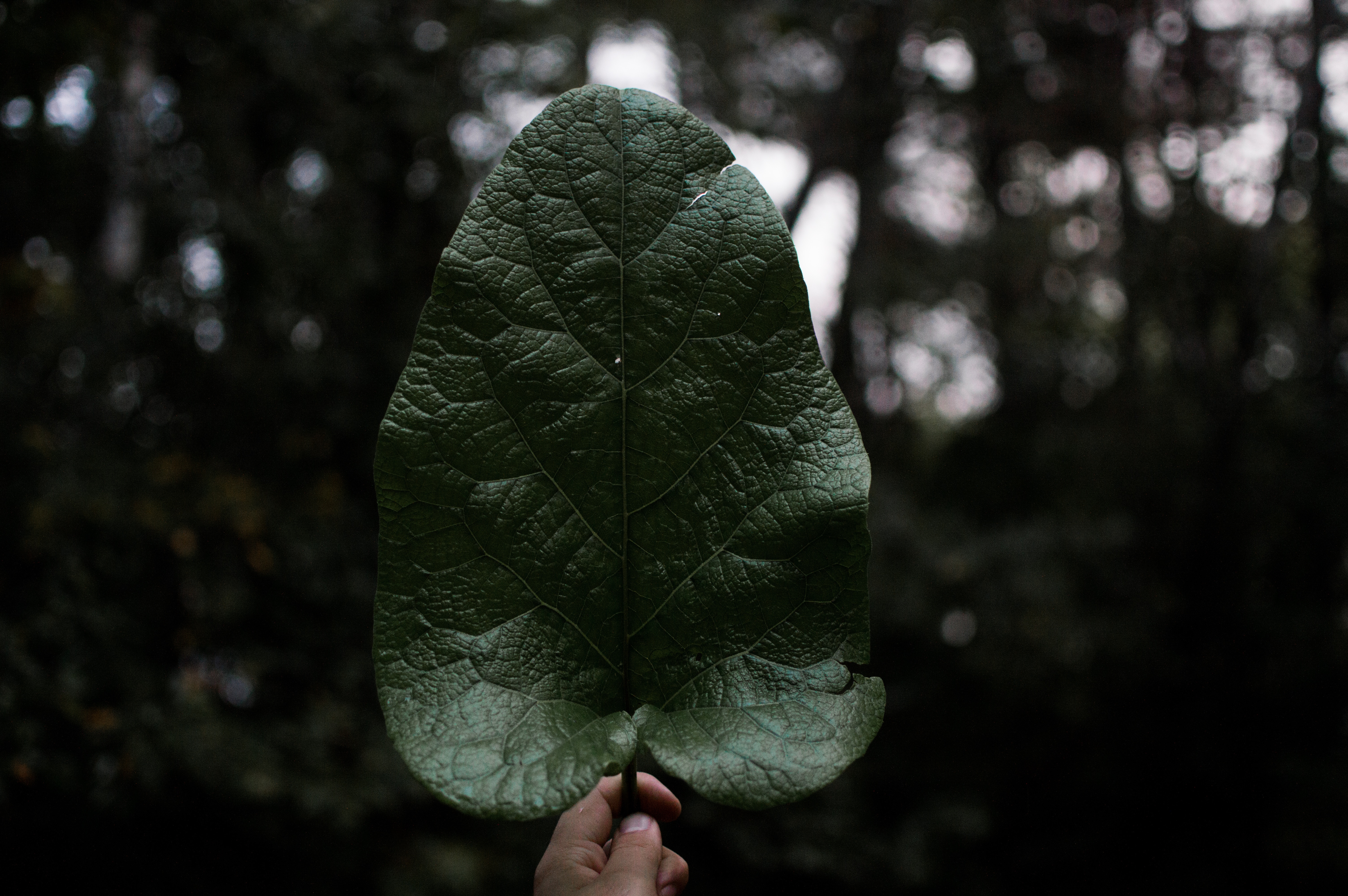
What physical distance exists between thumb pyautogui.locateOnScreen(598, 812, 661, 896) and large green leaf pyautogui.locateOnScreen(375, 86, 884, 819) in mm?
148

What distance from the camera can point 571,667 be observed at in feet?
2.26

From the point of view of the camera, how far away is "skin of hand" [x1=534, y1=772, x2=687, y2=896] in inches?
29.6

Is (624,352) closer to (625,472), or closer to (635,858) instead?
(625,472)

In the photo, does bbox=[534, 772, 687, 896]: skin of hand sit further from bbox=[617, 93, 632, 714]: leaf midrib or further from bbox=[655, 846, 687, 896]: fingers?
bbox=[617, 93, 632, 714]: leaf midrib

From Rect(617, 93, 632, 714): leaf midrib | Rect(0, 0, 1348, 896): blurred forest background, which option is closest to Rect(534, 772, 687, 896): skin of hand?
Rect(617, 93, 632, 714): leaf midrib

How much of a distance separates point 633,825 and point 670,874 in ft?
0.24

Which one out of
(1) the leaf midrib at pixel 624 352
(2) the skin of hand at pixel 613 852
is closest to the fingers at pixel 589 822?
(2) the skin of hand at pixel 613 852

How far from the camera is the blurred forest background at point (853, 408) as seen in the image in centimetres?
275

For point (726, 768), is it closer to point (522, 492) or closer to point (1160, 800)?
point (522, 492)

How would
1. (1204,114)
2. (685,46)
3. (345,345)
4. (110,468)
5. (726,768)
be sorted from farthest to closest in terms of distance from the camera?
(1204,114) → (685,46) → (345,345) → (110,468) → (726,768)

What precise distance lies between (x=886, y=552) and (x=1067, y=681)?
1.36 m

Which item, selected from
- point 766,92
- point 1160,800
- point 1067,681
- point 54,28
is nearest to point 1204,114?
point 766,92

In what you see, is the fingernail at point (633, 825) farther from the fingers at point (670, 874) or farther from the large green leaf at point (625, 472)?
the large green leaf at point (625, 472)

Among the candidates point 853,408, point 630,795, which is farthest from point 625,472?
point 853,408
